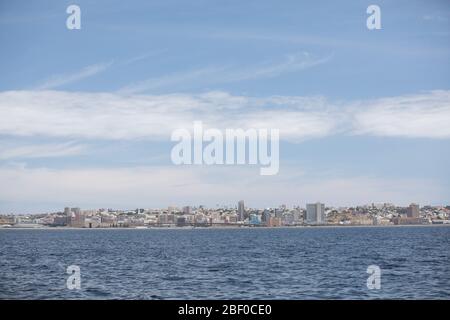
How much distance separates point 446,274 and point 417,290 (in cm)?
631

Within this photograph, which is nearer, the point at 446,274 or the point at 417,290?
the point at 417,290

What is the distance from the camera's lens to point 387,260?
40250mm

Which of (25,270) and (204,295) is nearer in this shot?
(204,295)

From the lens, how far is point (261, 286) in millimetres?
25062

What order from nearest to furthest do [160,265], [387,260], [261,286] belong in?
[261,286], [160,265], [387,260]

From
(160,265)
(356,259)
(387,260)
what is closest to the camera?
(160,265)

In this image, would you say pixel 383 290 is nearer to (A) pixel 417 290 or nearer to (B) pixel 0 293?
(A) pixel 417 290

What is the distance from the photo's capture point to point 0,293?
22.1 meters
